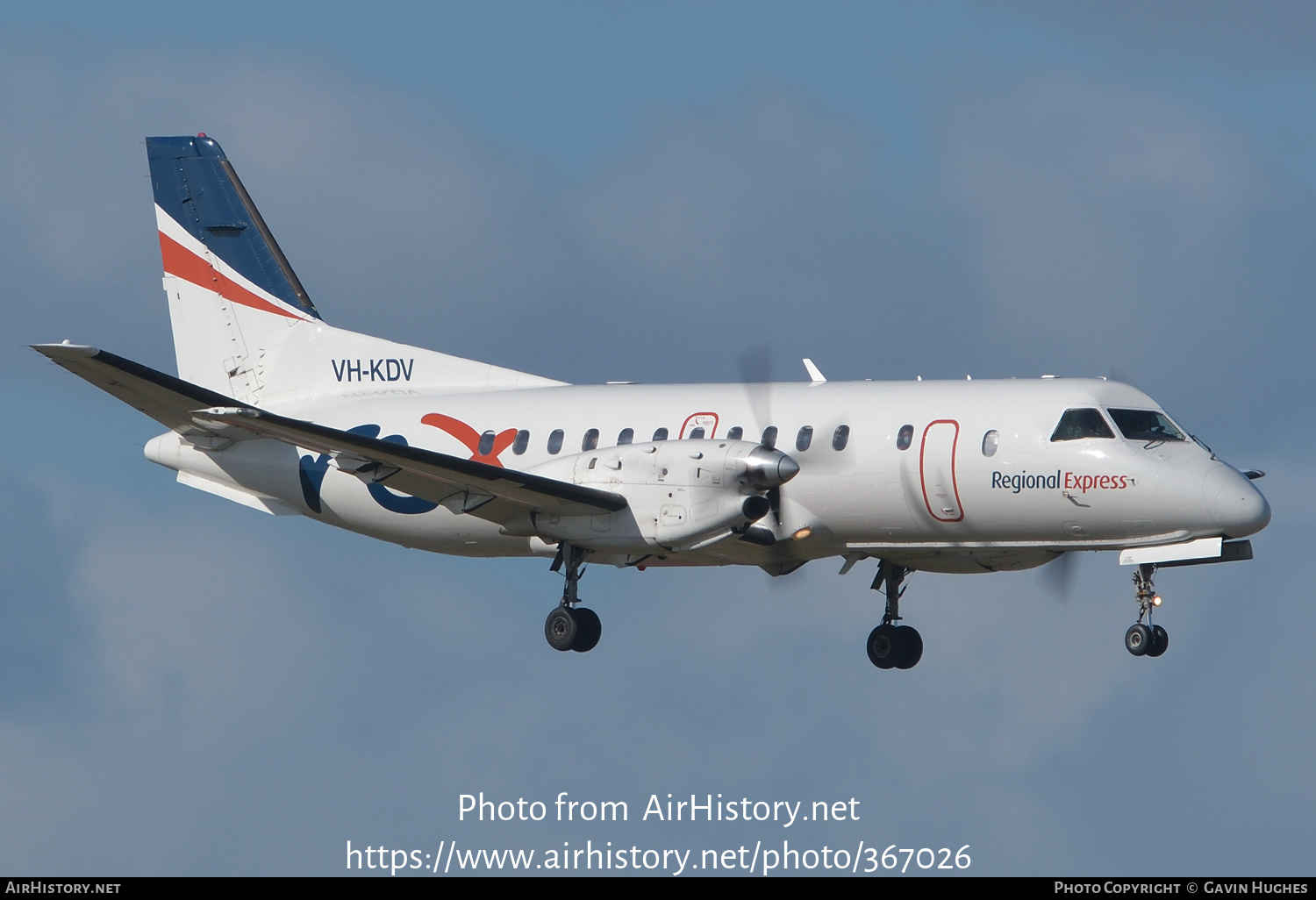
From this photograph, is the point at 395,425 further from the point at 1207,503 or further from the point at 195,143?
the point at 1207,503

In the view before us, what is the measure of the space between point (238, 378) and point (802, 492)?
1052cm

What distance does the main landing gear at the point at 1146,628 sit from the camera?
22422 millimetres

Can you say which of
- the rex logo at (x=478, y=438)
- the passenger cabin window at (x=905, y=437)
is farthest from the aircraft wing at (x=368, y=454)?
the passenger cabin window at (x=905, y=437)

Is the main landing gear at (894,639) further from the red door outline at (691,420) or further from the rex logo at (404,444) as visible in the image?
the rex logo at (404,444)

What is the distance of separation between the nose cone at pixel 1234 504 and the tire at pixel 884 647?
5.93 m

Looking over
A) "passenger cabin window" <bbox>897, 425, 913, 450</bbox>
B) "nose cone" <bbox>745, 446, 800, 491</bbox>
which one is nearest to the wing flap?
"nose cone" <bbox>745, 446, 800, 491</bbox>

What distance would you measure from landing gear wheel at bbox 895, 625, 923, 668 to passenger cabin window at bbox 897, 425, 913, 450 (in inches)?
175

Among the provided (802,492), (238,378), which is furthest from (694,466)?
(238,378)

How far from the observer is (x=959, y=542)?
76.7 ft

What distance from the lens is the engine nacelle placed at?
22641 millimetres

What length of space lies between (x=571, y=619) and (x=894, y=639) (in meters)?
5.05

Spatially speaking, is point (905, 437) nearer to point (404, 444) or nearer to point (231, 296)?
point (404, 444)

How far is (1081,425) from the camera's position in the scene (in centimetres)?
2258

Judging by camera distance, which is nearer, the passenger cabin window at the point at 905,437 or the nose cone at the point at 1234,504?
the nose cone at the point at 1234,504
